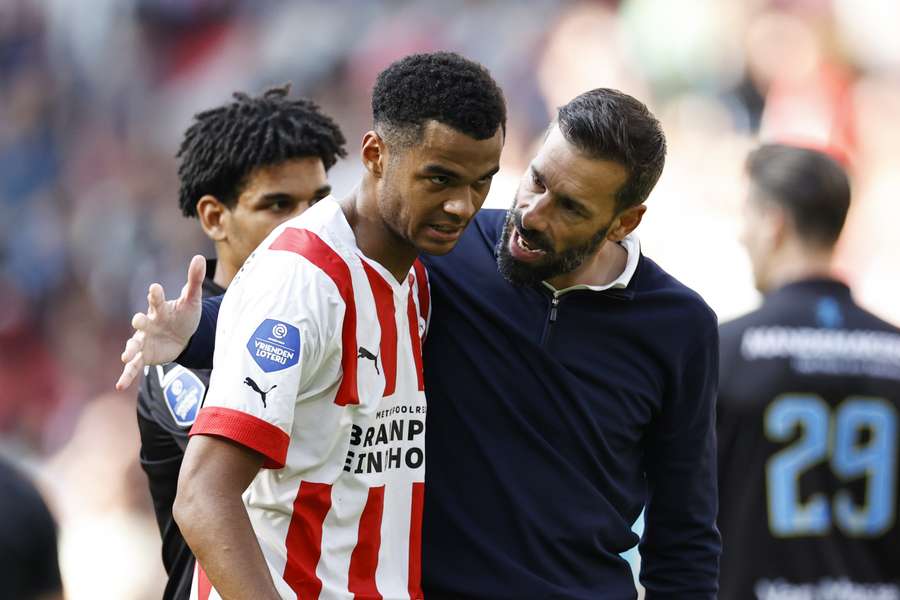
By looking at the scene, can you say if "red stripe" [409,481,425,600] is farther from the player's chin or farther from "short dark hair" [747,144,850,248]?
"short dark hair" [747,144,850,248]

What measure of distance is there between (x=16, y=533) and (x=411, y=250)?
4.31 feet

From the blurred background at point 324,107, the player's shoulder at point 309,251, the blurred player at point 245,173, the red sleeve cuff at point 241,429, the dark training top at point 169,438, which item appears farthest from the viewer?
the blurred background at point 324,107

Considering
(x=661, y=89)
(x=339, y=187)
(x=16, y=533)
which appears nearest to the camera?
(x=16, y=533)

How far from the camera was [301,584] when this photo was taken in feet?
8.91

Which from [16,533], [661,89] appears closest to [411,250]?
[16,533]

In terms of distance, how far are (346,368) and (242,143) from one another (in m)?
1.28

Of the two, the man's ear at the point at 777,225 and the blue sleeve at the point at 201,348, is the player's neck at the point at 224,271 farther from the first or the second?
the man's ear at the point at 777,225

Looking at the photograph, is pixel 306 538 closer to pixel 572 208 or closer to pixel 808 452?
pixel 572 208

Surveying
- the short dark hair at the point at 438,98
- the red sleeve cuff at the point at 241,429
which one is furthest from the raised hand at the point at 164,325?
the short dark hair at the point at 438,98

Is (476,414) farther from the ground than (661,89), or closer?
closer

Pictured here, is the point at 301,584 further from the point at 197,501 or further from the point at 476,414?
the point at 476,414

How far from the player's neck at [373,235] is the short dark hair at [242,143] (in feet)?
3.00

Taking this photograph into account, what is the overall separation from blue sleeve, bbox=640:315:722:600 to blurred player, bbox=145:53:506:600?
28.5 inches

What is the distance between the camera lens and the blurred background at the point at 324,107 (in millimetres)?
8641
